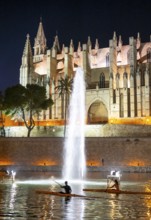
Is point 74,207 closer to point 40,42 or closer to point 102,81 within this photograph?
point 102,81

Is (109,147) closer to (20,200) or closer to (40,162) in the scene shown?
(40,162)

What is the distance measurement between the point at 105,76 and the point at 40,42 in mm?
20121

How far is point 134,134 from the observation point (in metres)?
43.4

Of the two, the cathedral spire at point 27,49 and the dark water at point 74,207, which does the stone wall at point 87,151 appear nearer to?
the dark water at point 74,207

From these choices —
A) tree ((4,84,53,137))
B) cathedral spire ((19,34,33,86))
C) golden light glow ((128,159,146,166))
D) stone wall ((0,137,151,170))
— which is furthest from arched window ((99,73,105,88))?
golden light glow ((128,159,146,166))

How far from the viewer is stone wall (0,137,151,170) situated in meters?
37.1

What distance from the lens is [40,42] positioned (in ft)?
246

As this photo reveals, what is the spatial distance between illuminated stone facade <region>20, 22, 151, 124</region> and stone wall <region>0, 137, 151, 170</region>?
52.6 feet

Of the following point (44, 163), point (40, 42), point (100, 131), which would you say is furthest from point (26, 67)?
point (44, 163)

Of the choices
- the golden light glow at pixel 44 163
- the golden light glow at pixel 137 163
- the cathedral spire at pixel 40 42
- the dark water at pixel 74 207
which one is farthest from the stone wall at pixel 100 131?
the cathedral spire at pixel 40 42

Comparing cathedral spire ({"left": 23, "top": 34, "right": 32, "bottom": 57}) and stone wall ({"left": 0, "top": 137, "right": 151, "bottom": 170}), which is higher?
cathedral spire ({"left": 23, "top": 34, "right": 32, "bottom": 57})

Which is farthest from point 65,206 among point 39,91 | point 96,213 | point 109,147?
point 39,91

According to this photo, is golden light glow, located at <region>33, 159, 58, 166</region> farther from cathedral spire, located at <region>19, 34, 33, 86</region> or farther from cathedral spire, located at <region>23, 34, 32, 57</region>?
cathedral spire, located at <region>23, 34, 32, 57</region>

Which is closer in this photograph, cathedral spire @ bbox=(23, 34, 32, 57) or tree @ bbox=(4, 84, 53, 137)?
tree @ bbox=(4, 84, 53, 137)
